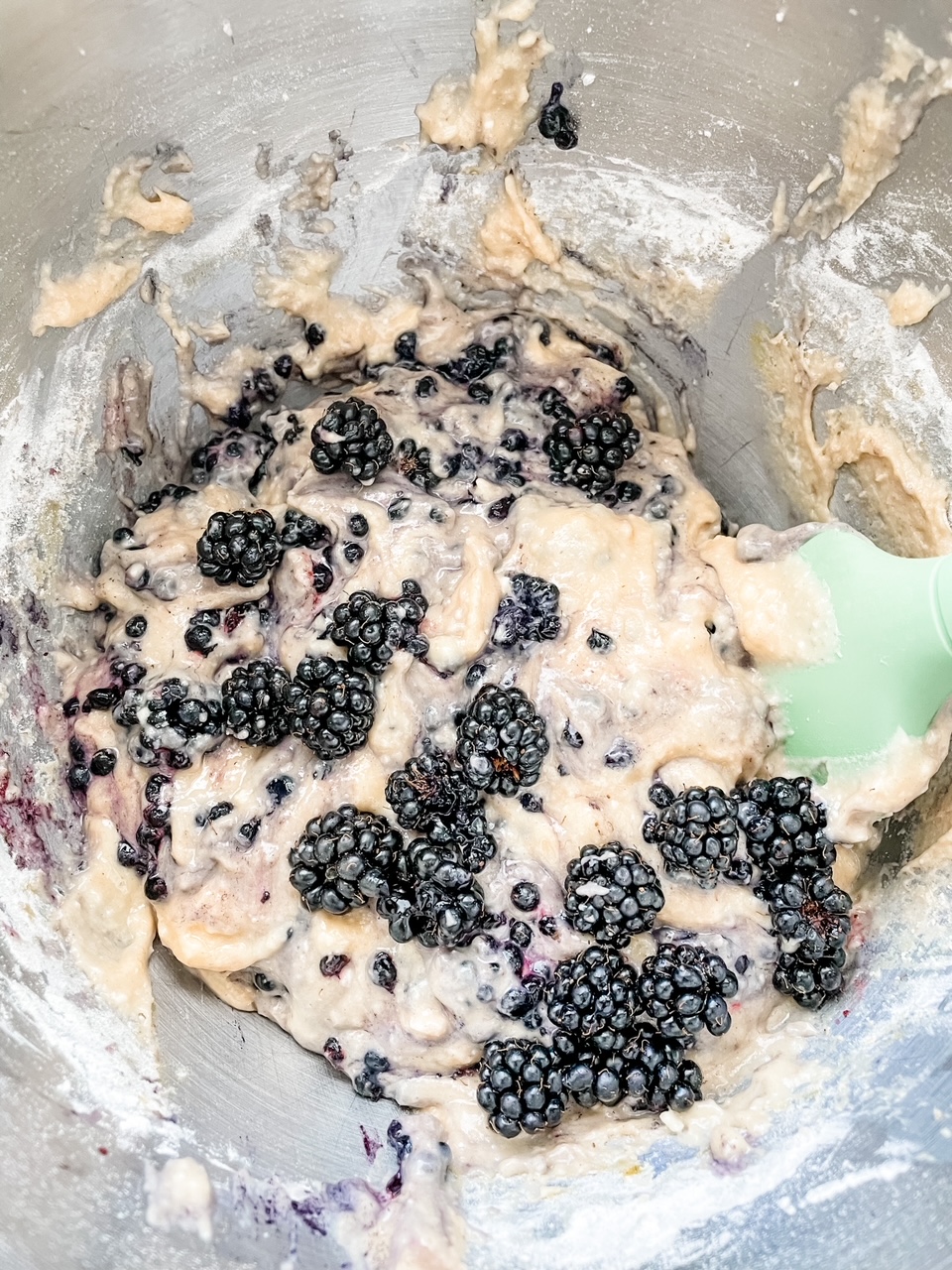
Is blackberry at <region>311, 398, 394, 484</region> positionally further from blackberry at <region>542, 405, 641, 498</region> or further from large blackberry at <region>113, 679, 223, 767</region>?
large blackberry at <region>113, 679, 223, 767</region>

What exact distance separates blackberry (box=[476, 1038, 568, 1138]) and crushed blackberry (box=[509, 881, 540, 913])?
0.82 feet

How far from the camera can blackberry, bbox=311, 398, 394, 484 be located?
7.14 feet

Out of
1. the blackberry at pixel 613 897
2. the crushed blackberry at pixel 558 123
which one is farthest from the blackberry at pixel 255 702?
the crushed blackberry at pixel 558 123

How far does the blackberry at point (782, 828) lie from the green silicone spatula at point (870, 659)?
0.51 ft

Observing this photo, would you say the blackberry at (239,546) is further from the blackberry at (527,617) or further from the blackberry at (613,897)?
the blackberry at (613,897)

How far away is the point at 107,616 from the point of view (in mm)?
2299

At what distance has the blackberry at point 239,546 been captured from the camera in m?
2.08

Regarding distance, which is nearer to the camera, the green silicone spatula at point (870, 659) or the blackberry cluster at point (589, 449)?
the green silicone spatula at point (870, 659)

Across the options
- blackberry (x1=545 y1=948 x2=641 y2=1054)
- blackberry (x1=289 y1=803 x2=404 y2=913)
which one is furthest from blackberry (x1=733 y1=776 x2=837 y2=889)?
blackberry (x1=289 y1=803 x2=404 y2=913)

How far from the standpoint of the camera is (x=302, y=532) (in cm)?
216

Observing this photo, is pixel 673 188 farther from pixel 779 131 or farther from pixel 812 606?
pixel 812 606

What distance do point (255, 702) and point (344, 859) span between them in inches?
14.7

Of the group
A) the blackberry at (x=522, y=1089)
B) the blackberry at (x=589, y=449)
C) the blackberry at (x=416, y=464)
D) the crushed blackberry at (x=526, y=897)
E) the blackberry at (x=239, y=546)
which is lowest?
the blackberry at (x=522, y=1089)

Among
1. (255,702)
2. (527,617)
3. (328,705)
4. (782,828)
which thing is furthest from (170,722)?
(782,828)
